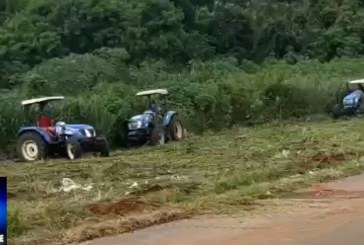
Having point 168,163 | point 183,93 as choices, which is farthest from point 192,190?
point 183,93

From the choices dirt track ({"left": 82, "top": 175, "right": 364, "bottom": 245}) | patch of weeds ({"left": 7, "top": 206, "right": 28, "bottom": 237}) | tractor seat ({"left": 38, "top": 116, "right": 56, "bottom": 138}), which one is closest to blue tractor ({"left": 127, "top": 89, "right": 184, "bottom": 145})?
tractor seat ({"left": 38, "top": 116, "right": 56, "bottom": 138})

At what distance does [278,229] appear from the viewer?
1066cm

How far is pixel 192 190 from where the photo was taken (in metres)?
14.3

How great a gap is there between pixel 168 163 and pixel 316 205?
22.0 ft

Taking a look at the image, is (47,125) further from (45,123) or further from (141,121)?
(141,121)

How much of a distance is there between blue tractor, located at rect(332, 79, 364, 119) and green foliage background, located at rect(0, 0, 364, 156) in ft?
3.45

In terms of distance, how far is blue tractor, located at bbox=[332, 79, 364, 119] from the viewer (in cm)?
3523

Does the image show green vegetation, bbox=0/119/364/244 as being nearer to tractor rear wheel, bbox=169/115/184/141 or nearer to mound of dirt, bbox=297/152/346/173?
mound of dirt, bbox=297/152/346/173

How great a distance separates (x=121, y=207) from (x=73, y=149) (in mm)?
10229

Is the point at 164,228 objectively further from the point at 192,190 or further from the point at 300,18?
the point at 300,18

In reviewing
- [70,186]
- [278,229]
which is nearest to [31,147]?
[70,186]

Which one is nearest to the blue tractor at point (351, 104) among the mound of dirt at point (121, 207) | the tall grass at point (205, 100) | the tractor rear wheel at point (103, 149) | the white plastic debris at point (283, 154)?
the tall grass at point (205, 100)

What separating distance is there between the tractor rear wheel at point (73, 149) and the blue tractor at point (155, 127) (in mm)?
3886

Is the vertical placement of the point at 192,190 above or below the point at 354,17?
below
